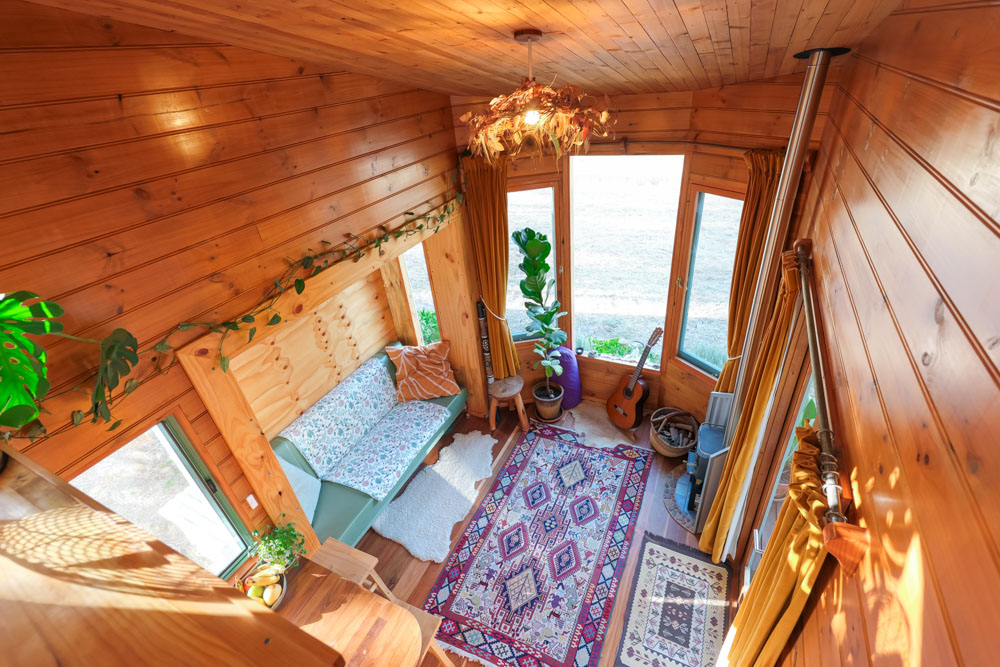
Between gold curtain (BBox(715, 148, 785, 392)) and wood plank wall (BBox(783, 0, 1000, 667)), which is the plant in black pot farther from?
wood plank wall (BBox(783, 0, 1000, 667))

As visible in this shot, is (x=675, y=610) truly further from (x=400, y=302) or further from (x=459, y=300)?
(x=400, y=302)

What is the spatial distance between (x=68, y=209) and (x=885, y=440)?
2.38m

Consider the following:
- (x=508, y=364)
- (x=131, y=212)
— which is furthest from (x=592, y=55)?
(x=508, y=364)

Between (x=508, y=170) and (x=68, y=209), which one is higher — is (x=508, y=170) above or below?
below

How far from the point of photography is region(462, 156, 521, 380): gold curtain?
3.63 metres

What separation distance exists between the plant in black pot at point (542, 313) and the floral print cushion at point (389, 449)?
1.00 metres

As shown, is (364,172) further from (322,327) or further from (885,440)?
(885,440)

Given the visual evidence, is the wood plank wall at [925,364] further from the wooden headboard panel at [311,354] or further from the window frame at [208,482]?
the wooden headboard panel at [311,354]

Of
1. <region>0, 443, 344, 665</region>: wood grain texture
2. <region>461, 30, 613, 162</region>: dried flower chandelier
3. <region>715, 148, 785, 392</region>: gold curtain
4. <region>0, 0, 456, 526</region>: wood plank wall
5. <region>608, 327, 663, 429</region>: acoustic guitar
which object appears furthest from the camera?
<region>608, 327, 663, 429</region>: acoustic guitar

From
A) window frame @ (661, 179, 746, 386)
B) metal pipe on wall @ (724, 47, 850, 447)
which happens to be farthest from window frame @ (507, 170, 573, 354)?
metal pipe on wall @ (724, 47, 850, 447)

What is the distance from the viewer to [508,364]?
4367 mm

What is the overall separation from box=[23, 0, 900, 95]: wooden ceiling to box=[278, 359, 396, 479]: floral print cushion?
2507mm

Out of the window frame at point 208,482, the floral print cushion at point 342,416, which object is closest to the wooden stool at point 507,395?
the floral print cushion at point 342,416

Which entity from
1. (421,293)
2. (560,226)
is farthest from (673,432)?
(421,293)
